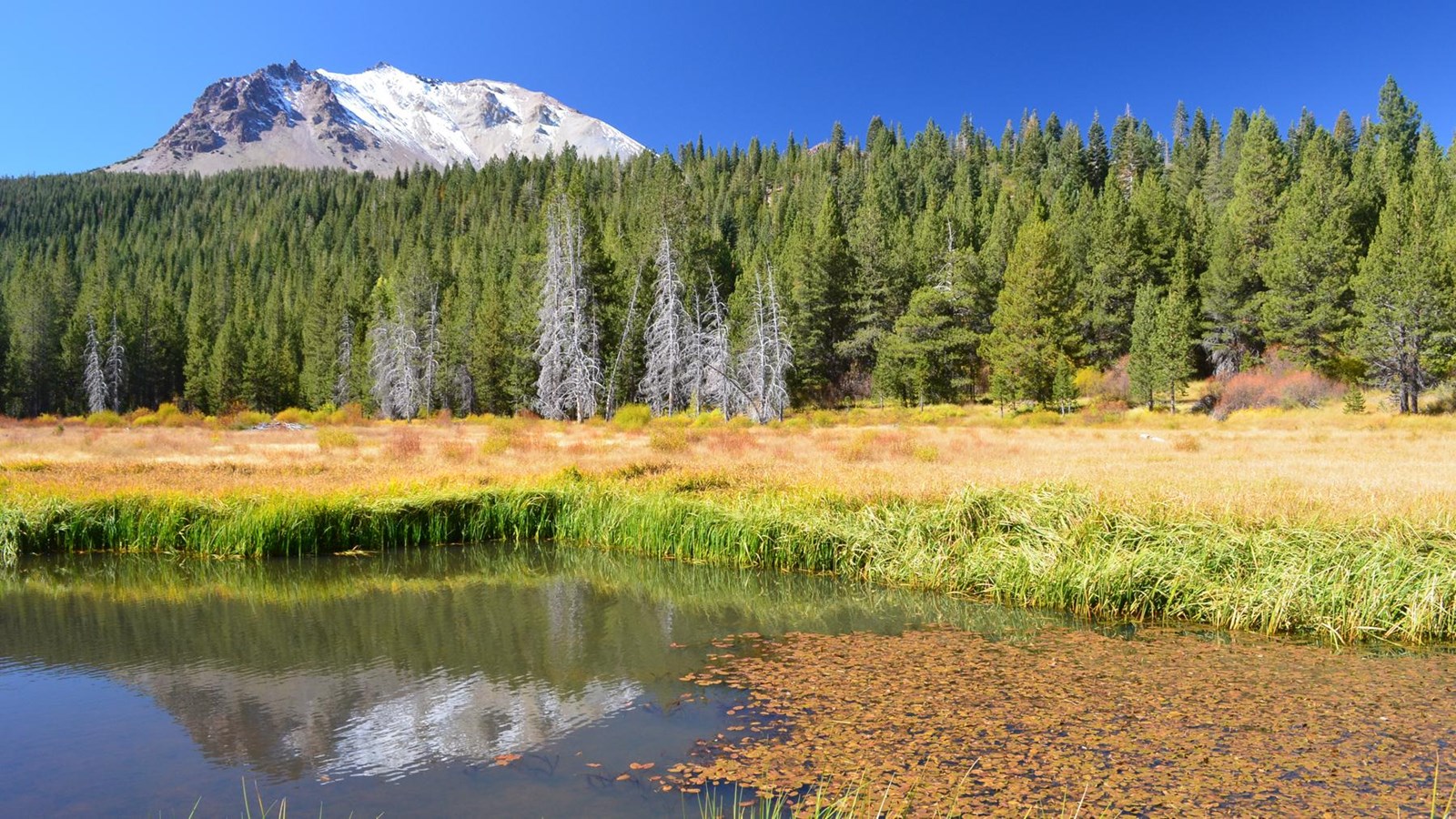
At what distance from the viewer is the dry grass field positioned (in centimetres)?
1527

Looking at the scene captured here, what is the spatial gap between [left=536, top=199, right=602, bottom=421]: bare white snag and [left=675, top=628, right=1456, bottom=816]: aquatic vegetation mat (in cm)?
3691

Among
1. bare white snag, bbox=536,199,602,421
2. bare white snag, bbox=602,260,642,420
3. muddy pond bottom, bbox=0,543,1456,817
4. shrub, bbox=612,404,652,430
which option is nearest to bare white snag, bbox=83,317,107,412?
bare white snag, bbox=536,199,602,421

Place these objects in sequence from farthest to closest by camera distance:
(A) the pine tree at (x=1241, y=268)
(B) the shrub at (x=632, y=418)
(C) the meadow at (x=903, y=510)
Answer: (A) the pine tree at (x=1241, y=268) < (B) the shrub at (x=632, y=418) < (C) the meadow at (x=903, y=510)

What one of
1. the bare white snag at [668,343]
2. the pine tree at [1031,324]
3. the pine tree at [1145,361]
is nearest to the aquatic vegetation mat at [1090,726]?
the bare white snag at [668,343]

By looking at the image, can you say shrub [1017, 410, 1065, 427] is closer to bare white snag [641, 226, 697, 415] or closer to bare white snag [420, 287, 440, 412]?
bare white snag [641, 226, 697, 415]

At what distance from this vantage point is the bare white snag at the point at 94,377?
257ft

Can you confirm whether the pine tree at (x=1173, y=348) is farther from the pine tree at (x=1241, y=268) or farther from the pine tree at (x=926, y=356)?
the pine tree at (x=926, y=356)

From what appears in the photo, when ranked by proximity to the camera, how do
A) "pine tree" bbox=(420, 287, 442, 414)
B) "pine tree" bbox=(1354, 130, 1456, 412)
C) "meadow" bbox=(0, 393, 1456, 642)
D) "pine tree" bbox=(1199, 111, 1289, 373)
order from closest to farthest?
"meadow" bbox=(0, 393, 1456, 642) → "pine tree" bbox=(1354, 130, 1456, 412) → "pine tree" bbox=(1199, 111, 1289, 373) → "pine tree" bbox=(420, 287, 442, 414)

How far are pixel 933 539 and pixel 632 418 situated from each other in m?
29.1

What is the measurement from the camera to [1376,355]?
4419 centimetres

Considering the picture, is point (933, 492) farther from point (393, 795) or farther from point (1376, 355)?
point (1376, 355)

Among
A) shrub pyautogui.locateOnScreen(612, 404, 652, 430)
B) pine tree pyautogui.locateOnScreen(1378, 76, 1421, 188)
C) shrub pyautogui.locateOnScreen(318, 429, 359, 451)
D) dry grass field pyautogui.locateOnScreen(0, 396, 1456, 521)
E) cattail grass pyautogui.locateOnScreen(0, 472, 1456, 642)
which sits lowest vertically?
cattail grass pyautogui.locateOnScreen(0, 472, 1456, 642)

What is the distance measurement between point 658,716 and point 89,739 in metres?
5.59

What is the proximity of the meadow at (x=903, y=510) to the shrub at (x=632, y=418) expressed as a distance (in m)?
9.96
